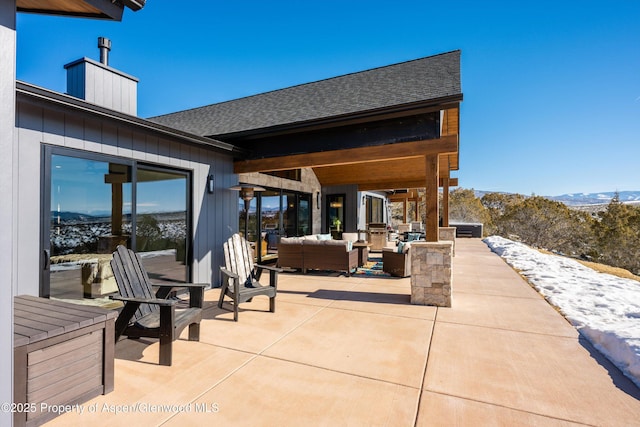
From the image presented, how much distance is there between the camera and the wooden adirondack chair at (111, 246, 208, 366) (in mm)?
2736

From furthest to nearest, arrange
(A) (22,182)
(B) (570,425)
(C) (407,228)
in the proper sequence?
(C) (407,228), (A) (22,182), (B) (570,425)

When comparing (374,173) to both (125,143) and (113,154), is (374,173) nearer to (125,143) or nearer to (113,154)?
(125,143)

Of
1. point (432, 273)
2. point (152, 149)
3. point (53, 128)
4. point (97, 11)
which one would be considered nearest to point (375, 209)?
point (432, 273)

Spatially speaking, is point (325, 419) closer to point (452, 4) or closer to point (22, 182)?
point (22, 182)

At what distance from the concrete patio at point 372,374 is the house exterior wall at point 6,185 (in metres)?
0.78

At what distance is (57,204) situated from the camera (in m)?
3.47

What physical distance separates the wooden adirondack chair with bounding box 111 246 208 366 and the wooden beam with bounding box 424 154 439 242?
349cm

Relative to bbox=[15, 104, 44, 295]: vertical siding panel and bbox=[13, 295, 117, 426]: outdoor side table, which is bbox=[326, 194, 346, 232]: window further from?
bbox=[13, 295, 117, 426]: outdoor side table

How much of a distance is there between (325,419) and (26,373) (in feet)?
6.27

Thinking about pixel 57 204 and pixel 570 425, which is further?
pixel 57 204

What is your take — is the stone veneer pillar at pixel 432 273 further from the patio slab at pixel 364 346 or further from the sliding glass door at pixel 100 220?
the sliding glass door at pixel 100 220

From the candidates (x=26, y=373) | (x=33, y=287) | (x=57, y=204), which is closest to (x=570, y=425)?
(x=26, y=373)

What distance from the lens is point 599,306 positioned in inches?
173

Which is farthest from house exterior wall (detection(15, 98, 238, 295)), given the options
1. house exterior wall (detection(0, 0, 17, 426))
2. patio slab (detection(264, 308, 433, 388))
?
patio slab (detection(264, 308, 433, 388))
